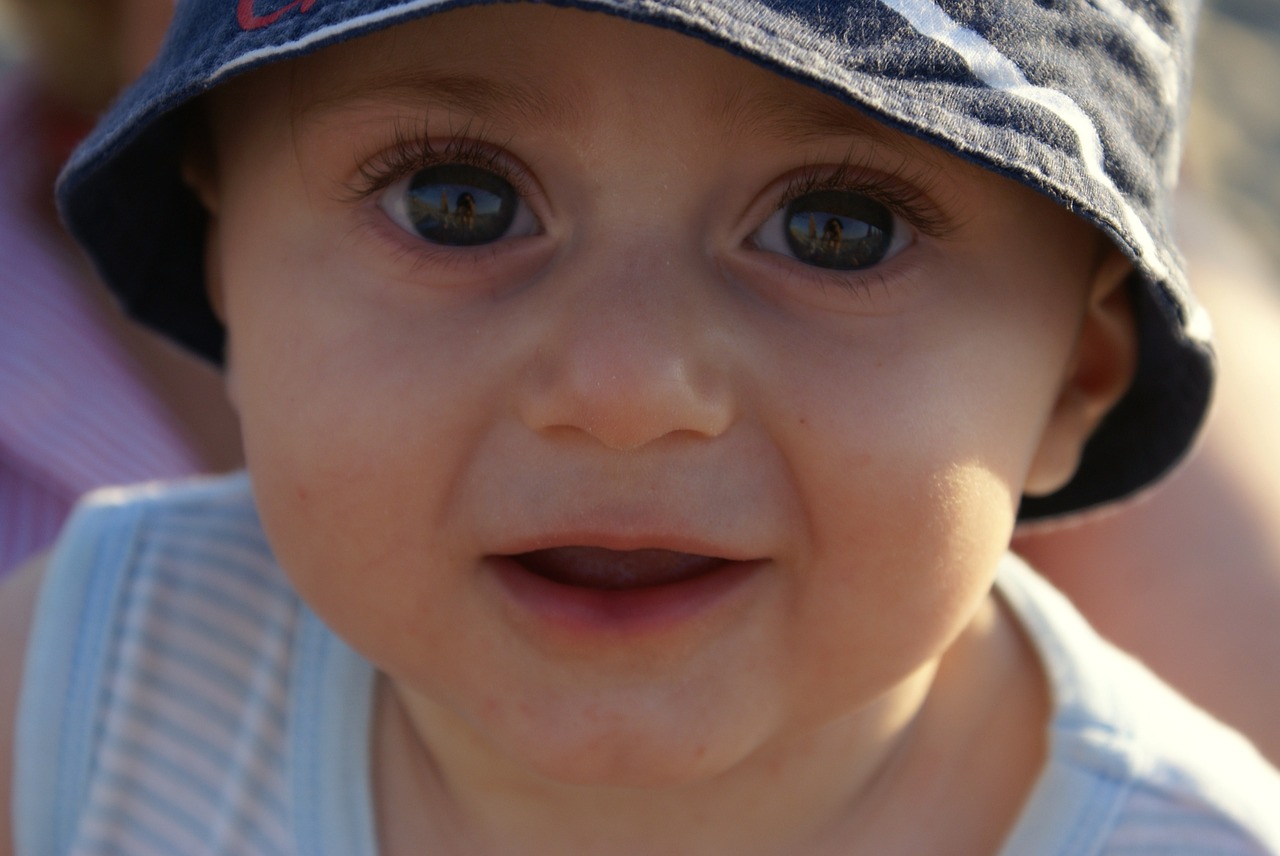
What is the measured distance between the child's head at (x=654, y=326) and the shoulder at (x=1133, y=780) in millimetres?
273

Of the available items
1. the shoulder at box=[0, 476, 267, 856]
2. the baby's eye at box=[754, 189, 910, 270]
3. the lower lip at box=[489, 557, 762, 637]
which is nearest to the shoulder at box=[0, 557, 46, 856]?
the shoulder at box=[0, 476, 267, 856]

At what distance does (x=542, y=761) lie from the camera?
103cm

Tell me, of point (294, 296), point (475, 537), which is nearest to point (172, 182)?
point (294, 296)

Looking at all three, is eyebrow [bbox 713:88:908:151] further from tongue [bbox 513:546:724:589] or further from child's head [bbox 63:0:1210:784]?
tongue [bbox 513:546:724:589]

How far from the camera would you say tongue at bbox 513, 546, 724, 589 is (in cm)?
102

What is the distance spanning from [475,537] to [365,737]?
1.42ft

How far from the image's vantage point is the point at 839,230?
1030 mm

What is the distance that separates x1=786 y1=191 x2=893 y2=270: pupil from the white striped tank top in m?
0.52

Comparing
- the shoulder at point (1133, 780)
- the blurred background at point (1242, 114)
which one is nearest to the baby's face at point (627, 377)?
the shoulder at point (1133, 780)

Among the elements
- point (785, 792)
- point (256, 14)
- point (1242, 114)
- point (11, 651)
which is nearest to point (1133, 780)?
point (785, 792)

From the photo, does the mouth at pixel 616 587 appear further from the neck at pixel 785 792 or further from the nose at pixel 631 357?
the neck at pixel 785 792

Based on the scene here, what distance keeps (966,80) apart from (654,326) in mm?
257

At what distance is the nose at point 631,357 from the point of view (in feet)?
2.96

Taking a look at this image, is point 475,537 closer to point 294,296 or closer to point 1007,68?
point 294,296
